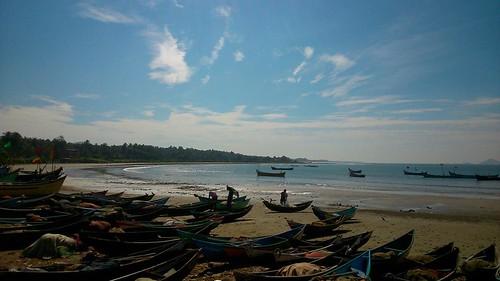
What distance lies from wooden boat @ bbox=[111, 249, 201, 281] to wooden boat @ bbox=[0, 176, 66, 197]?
1880 centimetres

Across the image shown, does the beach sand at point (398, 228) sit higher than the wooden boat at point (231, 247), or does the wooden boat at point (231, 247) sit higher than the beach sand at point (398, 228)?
the wooden boat at point (231, 247)

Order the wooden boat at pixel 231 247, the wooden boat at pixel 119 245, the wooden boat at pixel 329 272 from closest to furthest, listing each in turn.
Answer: the wooden boat at pixel 329 272
the wooden boat at pixel 231 247
the wooden boat at pixel 119 245

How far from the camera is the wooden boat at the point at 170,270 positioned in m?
7.62

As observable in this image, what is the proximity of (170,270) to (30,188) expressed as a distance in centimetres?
2019

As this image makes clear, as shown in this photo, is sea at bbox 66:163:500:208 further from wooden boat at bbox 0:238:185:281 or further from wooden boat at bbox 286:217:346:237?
wooden boat at bbox 0:238:185:281

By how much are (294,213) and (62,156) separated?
112704 mm

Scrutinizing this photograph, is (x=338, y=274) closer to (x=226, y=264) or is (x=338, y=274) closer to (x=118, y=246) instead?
(x=226, y=264)

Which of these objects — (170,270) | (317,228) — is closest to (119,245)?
(170,270)

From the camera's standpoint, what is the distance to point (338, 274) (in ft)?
26.6

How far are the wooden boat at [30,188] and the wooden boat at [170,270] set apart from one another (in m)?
18.8

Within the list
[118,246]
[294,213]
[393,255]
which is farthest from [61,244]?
[294,213]

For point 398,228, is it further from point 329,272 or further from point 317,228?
point 329,272

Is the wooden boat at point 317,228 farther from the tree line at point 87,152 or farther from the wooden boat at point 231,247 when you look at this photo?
the tree line at point 87,152

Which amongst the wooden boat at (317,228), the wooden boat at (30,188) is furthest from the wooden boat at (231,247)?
the wooden boat at (30,188)
